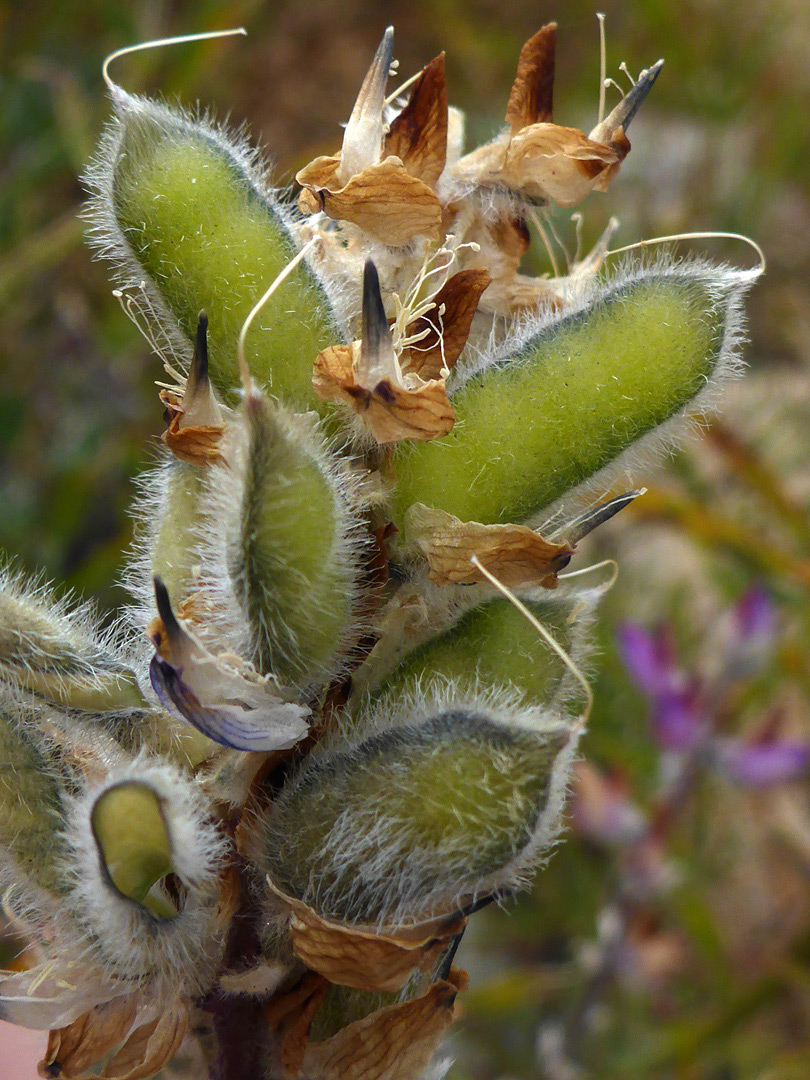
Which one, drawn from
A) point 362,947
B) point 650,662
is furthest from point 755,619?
point 362,947

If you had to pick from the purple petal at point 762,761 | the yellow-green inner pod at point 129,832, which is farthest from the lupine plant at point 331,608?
the purple petal at point 762,761

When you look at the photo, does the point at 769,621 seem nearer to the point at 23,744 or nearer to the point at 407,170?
the point at 407,170

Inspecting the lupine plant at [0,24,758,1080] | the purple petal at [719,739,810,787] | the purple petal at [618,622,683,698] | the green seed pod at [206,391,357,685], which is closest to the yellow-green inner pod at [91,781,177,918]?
the lupine plant at [0,24,758,1080]

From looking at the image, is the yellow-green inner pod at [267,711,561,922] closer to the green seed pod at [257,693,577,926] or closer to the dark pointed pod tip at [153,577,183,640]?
the green seed pod at [257,693,577,926]

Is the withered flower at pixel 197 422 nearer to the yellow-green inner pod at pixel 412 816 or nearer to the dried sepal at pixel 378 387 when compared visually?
the dried sepal at pixel 378 387

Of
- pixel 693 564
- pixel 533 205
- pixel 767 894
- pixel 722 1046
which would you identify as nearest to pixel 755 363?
pixel 693 564

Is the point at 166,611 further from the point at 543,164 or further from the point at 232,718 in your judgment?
the point at 543,164
